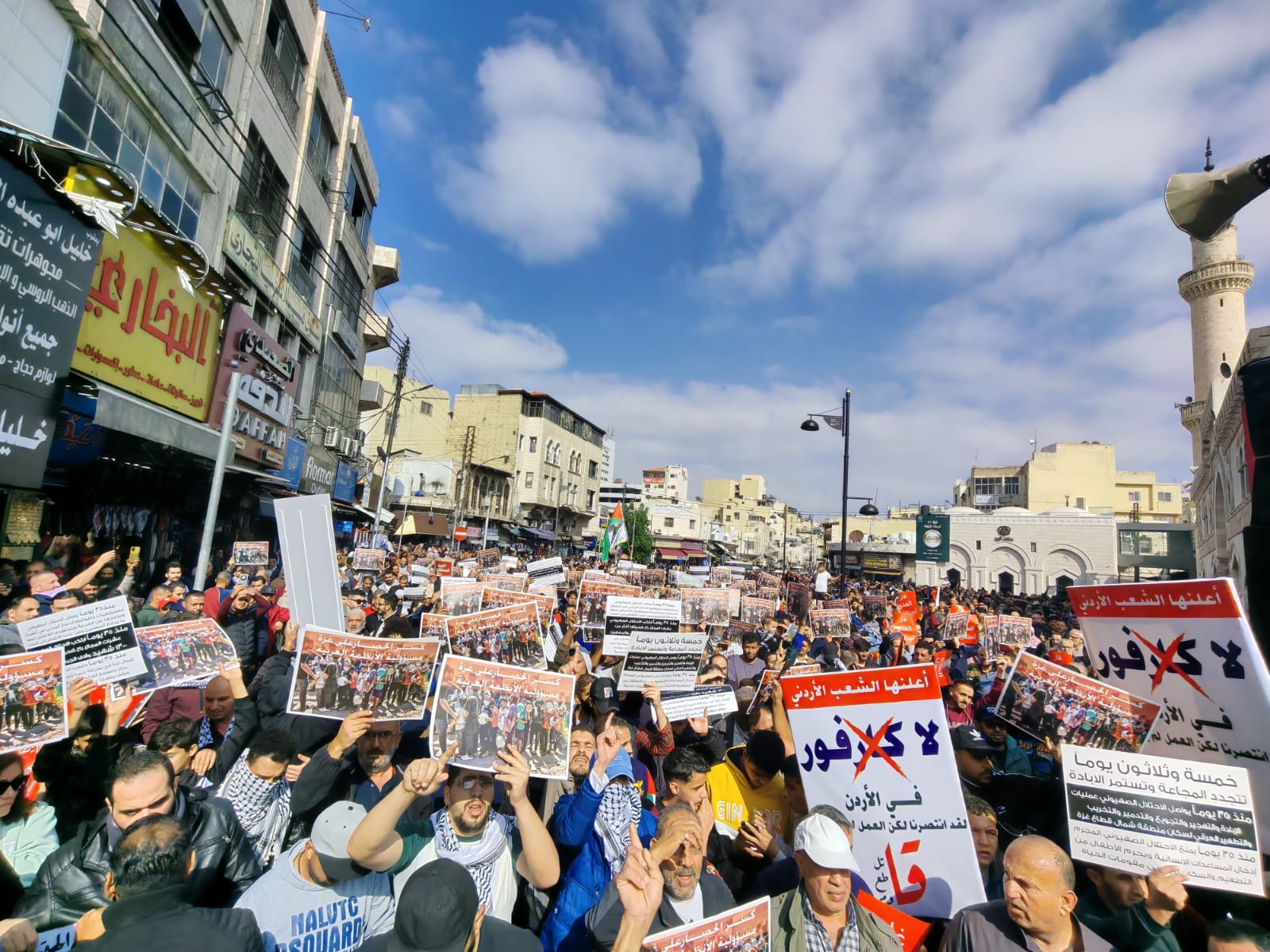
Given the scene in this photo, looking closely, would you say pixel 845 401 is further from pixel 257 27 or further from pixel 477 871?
pixel 257 27

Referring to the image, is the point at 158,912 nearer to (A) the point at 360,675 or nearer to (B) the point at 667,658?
(A) the point at 360,675

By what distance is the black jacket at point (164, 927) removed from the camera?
6.23 feet

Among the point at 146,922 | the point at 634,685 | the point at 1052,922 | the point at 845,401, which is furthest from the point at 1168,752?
the point at 845,401

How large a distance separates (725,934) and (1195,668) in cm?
291

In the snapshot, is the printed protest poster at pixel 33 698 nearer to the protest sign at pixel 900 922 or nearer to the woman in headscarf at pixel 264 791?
the woman in headscarf at pixel 264 791

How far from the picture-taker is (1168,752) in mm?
3477

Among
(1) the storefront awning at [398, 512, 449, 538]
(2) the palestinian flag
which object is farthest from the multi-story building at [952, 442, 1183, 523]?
(2) the palestinian flag

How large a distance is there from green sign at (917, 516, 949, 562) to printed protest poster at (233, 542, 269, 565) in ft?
87.3

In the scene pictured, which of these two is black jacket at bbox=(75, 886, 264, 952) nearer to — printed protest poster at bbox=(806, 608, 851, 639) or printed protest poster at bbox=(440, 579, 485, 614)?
printed protest poster at bbox=(440, 579, 485, 614)

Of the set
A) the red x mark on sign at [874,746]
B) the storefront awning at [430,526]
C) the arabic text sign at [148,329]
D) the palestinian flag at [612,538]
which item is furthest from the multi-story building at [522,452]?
the red x mark on sign at [874,746]

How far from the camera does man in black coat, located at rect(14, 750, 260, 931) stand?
2447 mm

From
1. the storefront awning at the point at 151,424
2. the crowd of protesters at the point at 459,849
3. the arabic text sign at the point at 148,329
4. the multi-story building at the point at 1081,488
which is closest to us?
the crowd of protesters at the point at 459,849

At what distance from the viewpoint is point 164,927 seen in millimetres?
1973

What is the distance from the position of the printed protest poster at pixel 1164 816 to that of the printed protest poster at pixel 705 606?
501 cm
